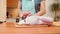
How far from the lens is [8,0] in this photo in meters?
3.68

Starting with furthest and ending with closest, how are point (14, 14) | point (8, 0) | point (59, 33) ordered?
point (14, 14), point (8, 0), point (59, 33)

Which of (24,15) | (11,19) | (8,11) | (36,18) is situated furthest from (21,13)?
(8,11)

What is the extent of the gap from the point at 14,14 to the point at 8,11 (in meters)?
0.23

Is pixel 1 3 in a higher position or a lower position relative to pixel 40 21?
higher

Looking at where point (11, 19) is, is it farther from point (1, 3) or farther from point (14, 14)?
point (1, 3)

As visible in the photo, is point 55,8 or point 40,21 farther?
point 55,8

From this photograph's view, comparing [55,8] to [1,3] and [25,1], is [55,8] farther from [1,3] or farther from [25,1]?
[25,1]

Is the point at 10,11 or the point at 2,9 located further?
the point at 10,11

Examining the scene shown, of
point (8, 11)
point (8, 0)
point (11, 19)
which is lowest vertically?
point (11, 19)

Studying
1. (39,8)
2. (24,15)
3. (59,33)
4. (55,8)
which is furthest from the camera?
(55,8)

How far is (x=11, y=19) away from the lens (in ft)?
12.2

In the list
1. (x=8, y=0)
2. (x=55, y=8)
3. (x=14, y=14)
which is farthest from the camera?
(x=14, y=14)

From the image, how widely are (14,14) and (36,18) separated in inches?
113

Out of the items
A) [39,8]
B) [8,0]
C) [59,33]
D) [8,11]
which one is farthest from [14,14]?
[59,33]
